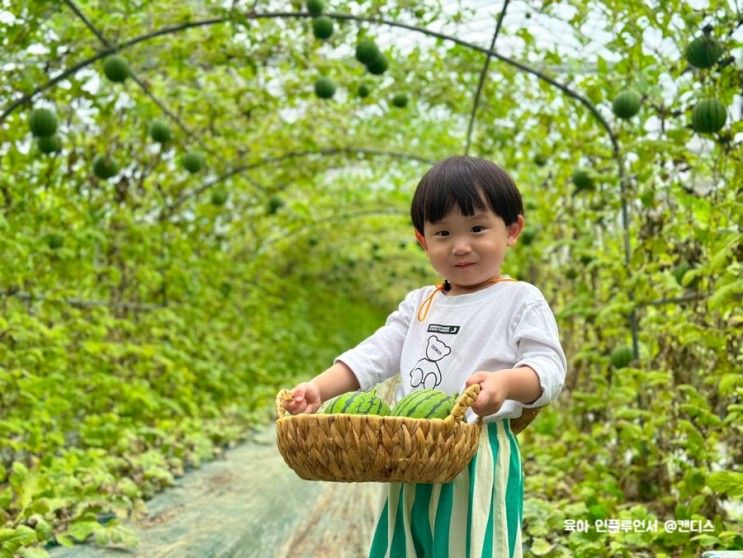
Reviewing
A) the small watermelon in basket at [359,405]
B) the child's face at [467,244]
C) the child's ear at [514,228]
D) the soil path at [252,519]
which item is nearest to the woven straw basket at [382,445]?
the small watermelon in basket at [359,405]

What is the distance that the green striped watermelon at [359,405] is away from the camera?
1.72 metres

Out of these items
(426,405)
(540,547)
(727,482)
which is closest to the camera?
(426,405)

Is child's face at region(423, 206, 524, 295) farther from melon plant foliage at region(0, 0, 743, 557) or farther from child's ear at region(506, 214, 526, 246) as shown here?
melon plant foliage at region(0, 0, 743, 557)

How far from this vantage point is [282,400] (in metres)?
1.83

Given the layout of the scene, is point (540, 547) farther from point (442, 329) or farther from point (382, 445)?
point (382, 445)

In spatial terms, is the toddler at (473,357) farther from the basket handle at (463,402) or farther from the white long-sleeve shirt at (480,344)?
the basket handle at (463,402)

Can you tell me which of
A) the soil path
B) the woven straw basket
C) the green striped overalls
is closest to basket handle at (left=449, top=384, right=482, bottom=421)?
the woven straw basket

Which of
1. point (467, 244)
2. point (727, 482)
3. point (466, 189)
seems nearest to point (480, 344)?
point (467, 244)

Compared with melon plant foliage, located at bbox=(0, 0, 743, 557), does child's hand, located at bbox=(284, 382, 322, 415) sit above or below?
below

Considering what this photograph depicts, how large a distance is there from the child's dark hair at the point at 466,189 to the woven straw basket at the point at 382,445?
41cm

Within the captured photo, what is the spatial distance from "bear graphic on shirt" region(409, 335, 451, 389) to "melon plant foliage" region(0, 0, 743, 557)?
1.07 meters

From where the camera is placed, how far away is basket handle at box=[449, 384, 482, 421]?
1.55m

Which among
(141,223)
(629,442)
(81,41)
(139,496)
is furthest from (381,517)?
(141,223)

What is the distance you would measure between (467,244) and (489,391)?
0.34 m
